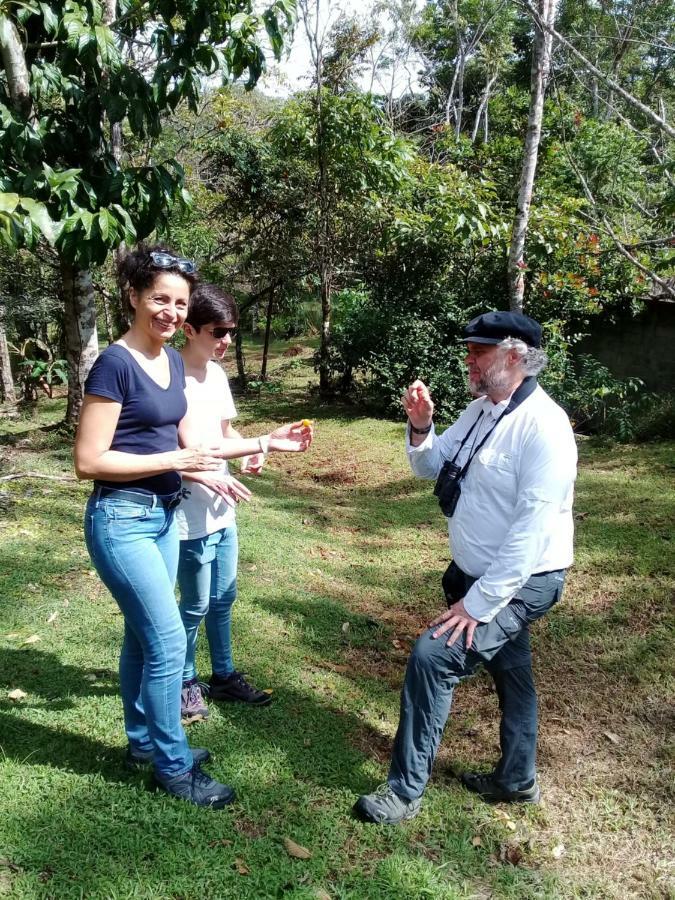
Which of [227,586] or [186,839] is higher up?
[227,586]

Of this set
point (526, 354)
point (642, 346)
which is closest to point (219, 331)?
point (526, 354)

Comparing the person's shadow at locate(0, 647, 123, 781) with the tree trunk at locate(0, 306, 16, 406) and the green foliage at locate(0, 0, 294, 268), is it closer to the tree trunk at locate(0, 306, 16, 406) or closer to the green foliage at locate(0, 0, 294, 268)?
the green foliage at locate(0, 0, 294, 268)

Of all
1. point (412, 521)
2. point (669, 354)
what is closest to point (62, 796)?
point (412, 521)

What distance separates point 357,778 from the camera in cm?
285

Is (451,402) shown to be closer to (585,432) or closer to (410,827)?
(585,432)

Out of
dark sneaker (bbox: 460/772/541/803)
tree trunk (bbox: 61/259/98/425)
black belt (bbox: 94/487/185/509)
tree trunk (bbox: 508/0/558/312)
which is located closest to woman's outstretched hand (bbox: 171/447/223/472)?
black belt (bbox: 94/487/185/509)

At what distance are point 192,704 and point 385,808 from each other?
101 centimetres

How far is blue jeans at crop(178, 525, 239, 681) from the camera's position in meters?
2.80

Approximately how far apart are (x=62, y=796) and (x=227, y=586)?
100 centimetres

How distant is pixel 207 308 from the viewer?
→ 2688 millimetres

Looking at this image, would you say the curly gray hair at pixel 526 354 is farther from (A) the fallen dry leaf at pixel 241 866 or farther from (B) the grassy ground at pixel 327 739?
(A) the fallen dry leaf at pixel 241 866

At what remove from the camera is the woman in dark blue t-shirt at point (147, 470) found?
7.05 ft

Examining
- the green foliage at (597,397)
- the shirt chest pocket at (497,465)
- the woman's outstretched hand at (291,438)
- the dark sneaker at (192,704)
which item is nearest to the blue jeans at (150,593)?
the dark sneaker at (192,704)

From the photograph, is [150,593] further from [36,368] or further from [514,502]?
[36,368]
